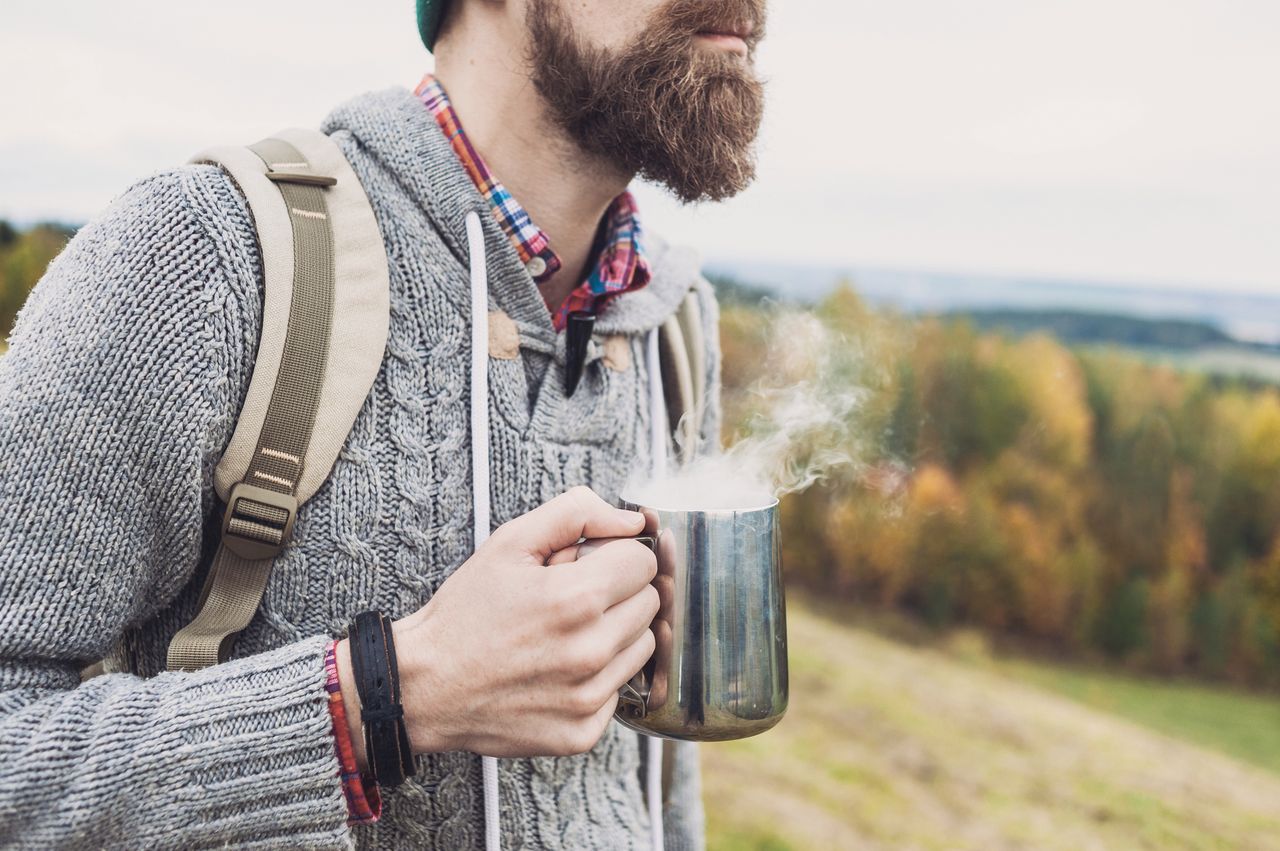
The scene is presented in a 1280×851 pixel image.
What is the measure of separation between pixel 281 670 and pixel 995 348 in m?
5.84

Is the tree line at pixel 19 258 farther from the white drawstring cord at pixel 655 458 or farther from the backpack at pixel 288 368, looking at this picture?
the white drawstring cord at pixel 655 458

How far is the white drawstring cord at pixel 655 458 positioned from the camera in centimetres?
169

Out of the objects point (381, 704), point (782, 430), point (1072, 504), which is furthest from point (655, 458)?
point (1072, 504)

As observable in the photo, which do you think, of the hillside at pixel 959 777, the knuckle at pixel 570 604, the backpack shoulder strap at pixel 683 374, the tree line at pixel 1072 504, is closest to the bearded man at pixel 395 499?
the knuckle at pixel 570 604

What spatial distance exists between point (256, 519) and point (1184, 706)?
6.02m

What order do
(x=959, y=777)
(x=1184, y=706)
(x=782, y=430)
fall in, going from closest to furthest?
(x=782, y=430) → (x=959, y=777) → (x=1184, y=706)

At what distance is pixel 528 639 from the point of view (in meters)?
1.15

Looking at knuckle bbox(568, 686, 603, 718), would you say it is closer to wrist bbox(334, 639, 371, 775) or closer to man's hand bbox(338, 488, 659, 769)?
man's hand bbox(338, 488, 659, 769)

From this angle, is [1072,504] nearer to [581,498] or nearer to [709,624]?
[709,624]

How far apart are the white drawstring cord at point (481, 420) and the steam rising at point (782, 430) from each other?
0.23 m

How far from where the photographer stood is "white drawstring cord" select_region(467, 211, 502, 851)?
1.39 metres

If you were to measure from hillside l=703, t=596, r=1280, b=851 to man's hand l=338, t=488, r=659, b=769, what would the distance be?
10.8 ft

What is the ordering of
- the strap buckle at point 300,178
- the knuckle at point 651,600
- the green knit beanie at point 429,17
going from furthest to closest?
the green knit beanie at point 429,17
the strap buckle at point 300,178
the knuckle at point 651,600

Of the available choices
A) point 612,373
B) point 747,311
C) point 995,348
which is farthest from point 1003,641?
point 612,373
